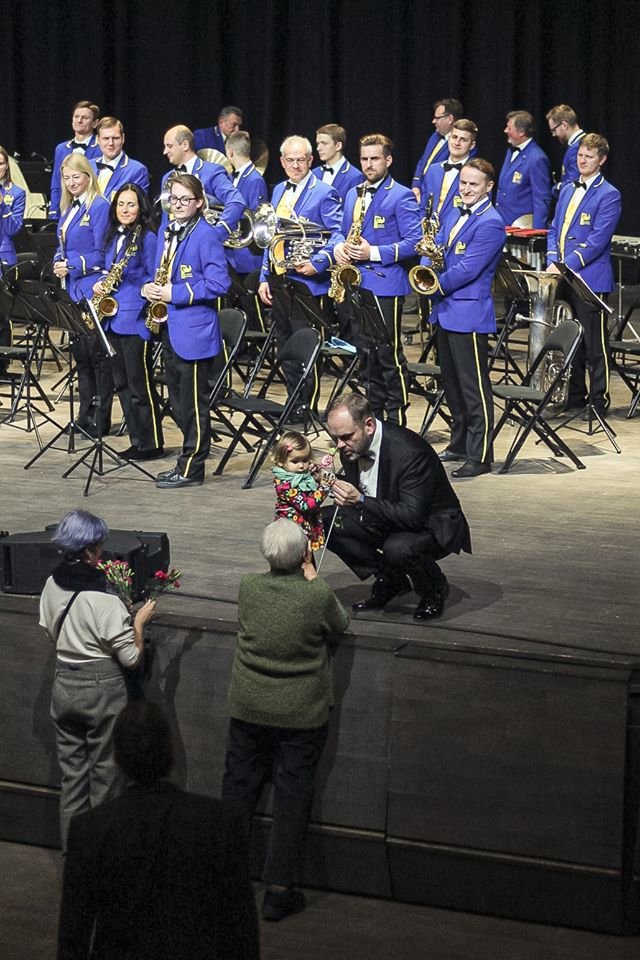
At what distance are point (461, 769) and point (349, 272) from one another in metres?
5.22

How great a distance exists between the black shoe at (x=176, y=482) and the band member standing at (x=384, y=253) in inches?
62.0

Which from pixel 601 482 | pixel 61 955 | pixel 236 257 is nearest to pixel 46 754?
pixel 61 955

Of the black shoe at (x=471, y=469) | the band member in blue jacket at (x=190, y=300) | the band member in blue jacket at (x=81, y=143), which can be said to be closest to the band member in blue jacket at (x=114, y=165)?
the band member in blue jacket at (x=81, y=143)

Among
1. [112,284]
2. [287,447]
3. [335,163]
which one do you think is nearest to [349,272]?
[112,284]

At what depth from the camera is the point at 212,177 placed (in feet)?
37.7

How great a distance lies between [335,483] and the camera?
19.5 feet

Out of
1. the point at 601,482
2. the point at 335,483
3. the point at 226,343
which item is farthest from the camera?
the point at 226,343

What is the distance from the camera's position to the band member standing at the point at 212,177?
11234 millimetres

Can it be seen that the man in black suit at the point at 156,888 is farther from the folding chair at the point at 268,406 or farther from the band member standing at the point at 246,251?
the band member standing at the point at 246,251

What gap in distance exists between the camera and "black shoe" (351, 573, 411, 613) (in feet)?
20.7

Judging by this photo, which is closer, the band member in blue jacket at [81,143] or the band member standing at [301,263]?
the band member standing at [301,263]

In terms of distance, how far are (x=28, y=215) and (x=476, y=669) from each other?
11.9 meters

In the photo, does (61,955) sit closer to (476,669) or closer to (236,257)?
(476,669)

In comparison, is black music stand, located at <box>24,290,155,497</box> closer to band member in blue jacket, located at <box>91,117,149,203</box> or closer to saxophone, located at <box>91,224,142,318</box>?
saxophone, located at <box>91,224,142,318</box>
